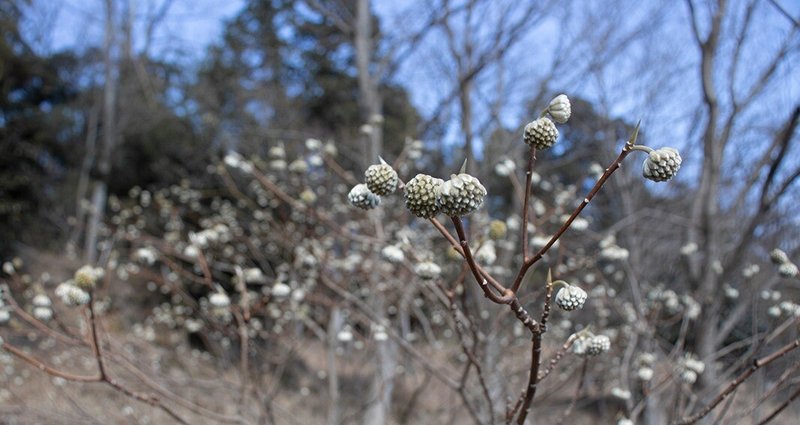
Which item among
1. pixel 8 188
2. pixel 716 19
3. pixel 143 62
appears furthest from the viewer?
pixel 143 62

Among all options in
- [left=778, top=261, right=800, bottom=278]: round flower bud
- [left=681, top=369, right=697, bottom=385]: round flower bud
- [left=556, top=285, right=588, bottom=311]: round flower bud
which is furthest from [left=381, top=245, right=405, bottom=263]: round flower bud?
[left=778, top=261, right=800, bottom=278]: round flower bud

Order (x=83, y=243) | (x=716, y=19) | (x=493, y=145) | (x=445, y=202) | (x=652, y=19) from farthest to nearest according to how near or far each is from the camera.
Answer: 1. (x=83, y=243)
2. (x=652, y=19)
3. (x=493, y=145)
4. (x=716, y=19)
5. (x=445, y=202)

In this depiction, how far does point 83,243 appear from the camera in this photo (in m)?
12.1

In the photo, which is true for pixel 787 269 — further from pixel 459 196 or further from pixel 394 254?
pixel 459 196

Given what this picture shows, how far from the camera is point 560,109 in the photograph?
912 millimetres

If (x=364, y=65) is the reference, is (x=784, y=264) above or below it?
below

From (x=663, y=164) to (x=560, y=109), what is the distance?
0.58 ft

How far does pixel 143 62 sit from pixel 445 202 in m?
14.5

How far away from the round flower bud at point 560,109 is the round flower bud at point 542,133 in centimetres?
5

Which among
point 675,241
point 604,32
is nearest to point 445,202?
point 604,32

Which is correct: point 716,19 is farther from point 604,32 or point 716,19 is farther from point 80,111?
point 80,111

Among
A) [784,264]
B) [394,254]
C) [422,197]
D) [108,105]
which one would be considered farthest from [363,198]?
[108,105]

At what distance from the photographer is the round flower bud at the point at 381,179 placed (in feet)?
3.04

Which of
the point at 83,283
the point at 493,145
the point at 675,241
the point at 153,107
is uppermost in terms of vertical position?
the point at 153,107
